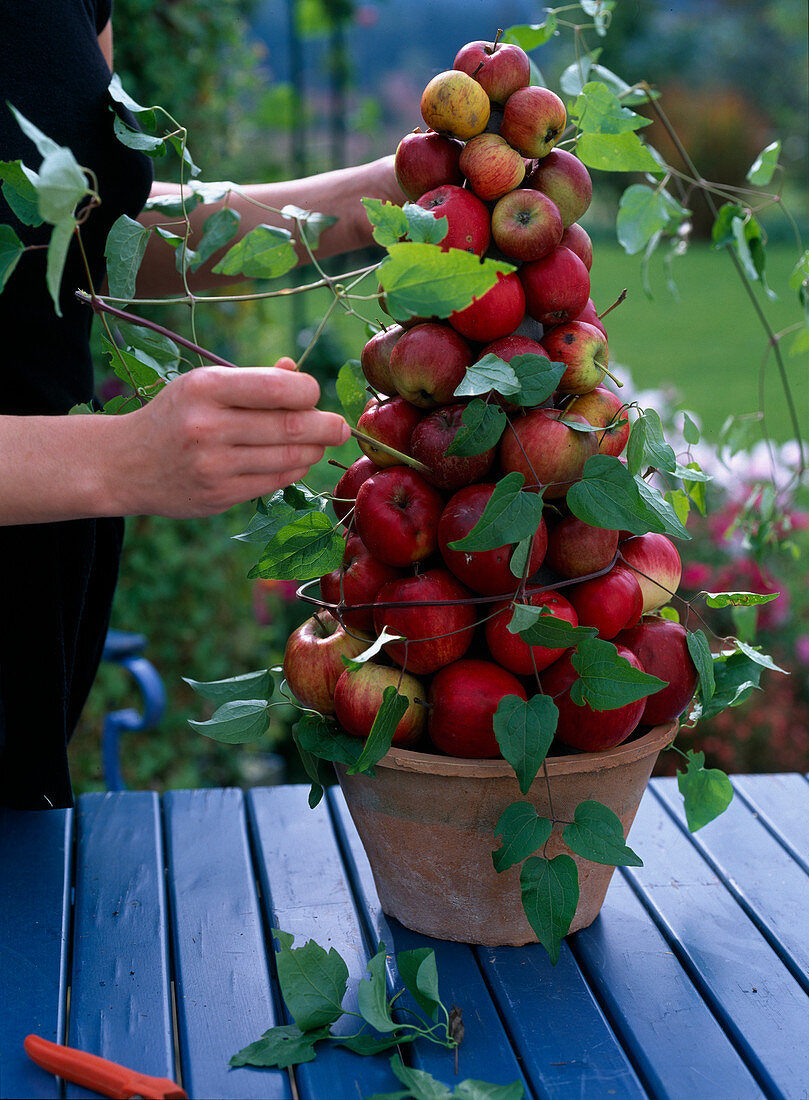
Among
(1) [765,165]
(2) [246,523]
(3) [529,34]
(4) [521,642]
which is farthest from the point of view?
(2) [246,523]

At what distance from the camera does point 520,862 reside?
2.83 ft

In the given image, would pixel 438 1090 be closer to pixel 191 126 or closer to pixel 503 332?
pixel 503 332

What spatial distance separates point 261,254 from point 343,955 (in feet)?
1.93

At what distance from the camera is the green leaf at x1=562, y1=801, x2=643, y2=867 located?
Result: 802mm

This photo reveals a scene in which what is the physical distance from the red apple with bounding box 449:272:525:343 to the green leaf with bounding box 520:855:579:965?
1.36 ft

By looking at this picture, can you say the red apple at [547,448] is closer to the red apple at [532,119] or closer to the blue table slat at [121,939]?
the red apple at [532,119]

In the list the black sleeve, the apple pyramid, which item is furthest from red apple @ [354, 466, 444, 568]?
the black sleeve

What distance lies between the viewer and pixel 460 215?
83 centimetres

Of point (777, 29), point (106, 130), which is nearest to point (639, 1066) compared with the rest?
point (106, 130)

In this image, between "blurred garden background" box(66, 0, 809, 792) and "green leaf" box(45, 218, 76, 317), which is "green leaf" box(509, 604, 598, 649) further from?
"blurred garden background" box(66, 0, 809, 792)

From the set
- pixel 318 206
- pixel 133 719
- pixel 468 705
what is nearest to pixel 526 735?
pixel 468 705

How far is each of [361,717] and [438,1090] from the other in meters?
0.27

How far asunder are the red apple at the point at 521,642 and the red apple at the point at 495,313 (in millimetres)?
213

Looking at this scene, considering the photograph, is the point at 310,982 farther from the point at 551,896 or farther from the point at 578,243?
the point at 578,243
